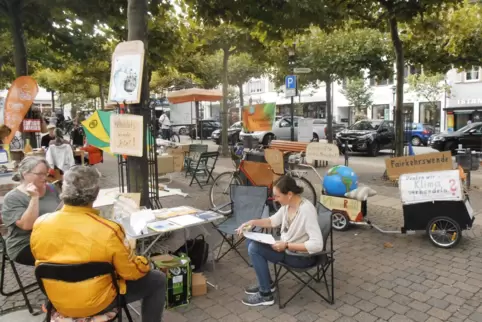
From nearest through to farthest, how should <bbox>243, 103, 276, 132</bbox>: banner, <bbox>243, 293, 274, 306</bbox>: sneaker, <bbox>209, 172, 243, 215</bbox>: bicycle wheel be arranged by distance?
<bbox>243, 293, 274, 306</bbox>: sneaker, <bbox>209, 172, 243, 215</bbox>: bicycle wheel, <bbox>243, 103, 276, 132</bbox>: banner

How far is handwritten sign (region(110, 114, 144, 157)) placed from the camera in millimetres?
4664

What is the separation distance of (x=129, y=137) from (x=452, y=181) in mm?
3888

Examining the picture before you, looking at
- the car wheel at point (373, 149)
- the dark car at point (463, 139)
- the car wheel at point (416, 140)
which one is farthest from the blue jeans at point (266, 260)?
the car wheel at point (416, 140)

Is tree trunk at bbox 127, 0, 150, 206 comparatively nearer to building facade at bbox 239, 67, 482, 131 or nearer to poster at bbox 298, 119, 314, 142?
poster at bbox 298, 119, 314, 142

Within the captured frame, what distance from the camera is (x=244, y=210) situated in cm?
501

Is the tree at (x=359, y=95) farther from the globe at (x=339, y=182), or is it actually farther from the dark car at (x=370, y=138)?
the globe at (x=339, y=182)

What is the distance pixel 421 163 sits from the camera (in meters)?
5.86

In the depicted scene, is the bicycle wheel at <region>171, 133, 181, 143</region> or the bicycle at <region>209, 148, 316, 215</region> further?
the bicycle wheel at <region>171, 133, 181, 143</region>

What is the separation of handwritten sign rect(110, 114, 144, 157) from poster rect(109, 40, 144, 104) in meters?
0.20

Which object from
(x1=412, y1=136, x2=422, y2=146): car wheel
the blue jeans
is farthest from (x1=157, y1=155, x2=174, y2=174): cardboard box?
(x1=412, y1=136, x2=422, y2=146): car wheel

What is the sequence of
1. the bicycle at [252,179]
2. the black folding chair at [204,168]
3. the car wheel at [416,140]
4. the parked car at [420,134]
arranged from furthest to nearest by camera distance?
1. the car wheel at [416,140]
2. the parked car at [420,134]
3. the black folding chair at [204,168]
4. the bicycle at [252,179]

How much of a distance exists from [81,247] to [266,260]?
1.79 meters

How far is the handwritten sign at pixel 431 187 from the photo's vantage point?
4895 mm

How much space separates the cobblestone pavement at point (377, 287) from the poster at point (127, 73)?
191 centimetres
